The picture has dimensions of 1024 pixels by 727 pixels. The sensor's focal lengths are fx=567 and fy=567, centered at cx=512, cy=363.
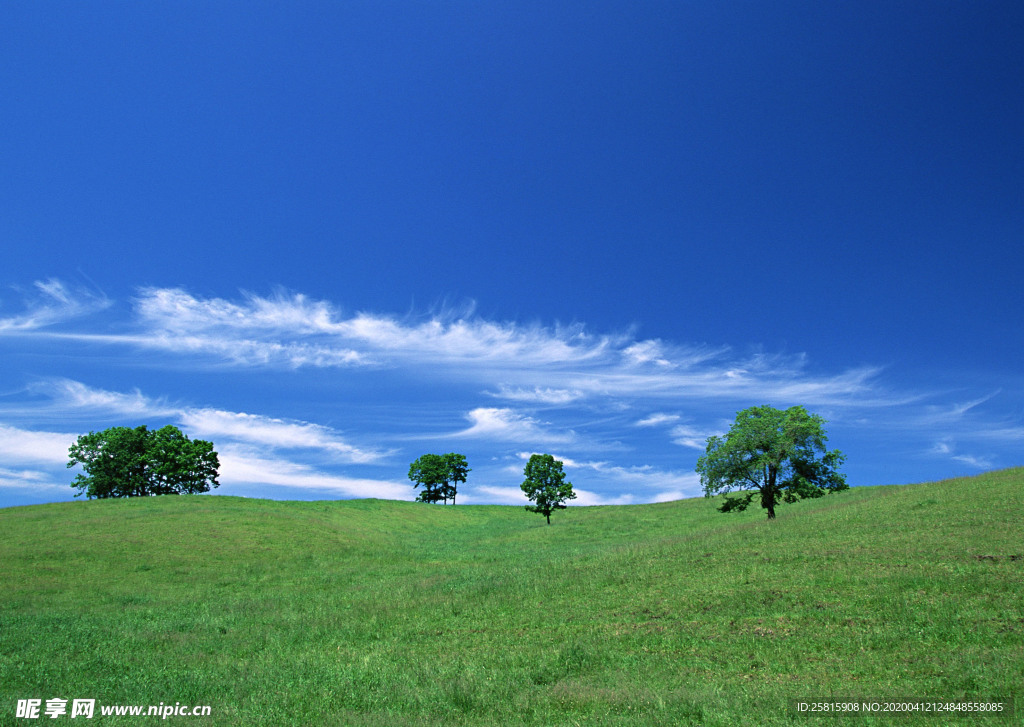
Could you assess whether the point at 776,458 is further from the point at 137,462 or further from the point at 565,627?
the point at 137,462

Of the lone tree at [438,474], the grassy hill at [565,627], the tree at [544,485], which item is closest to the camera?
the grassy hill at [565,627]

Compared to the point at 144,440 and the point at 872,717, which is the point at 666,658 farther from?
the point at 144,440

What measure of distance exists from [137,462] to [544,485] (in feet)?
212

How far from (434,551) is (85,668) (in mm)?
34552

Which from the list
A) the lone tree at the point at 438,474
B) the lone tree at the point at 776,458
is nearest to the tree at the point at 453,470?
the lone tree at the point at 438,474

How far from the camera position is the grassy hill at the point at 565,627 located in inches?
449

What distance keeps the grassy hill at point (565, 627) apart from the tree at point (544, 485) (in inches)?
1665

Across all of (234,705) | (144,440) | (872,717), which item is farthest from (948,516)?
(144,440)

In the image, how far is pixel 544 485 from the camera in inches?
3231

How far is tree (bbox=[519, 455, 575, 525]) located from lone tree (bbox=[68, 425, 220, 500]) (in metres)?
51.9

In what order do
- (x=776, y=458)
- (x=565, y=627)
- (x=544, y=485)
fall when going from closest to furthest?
(x=565, y=627), (x=776, y=458), (x=544, y=485)

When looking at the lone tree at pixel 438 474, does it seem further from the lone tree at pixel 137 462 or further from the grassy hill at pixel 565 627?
the grassy hill at pixel 565 627

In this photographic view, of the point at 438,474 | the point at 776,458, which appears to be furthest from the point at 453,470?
the point at 776,458

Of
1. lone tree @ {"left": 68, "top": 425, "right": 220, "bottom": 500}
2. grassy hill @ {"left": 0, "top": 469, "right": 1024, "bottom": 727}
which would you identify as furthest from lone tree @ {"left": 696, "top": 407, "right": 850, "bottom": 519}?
lone tree @ {"left": 68, "top": 425, "right": 220, "bottom": 500}
